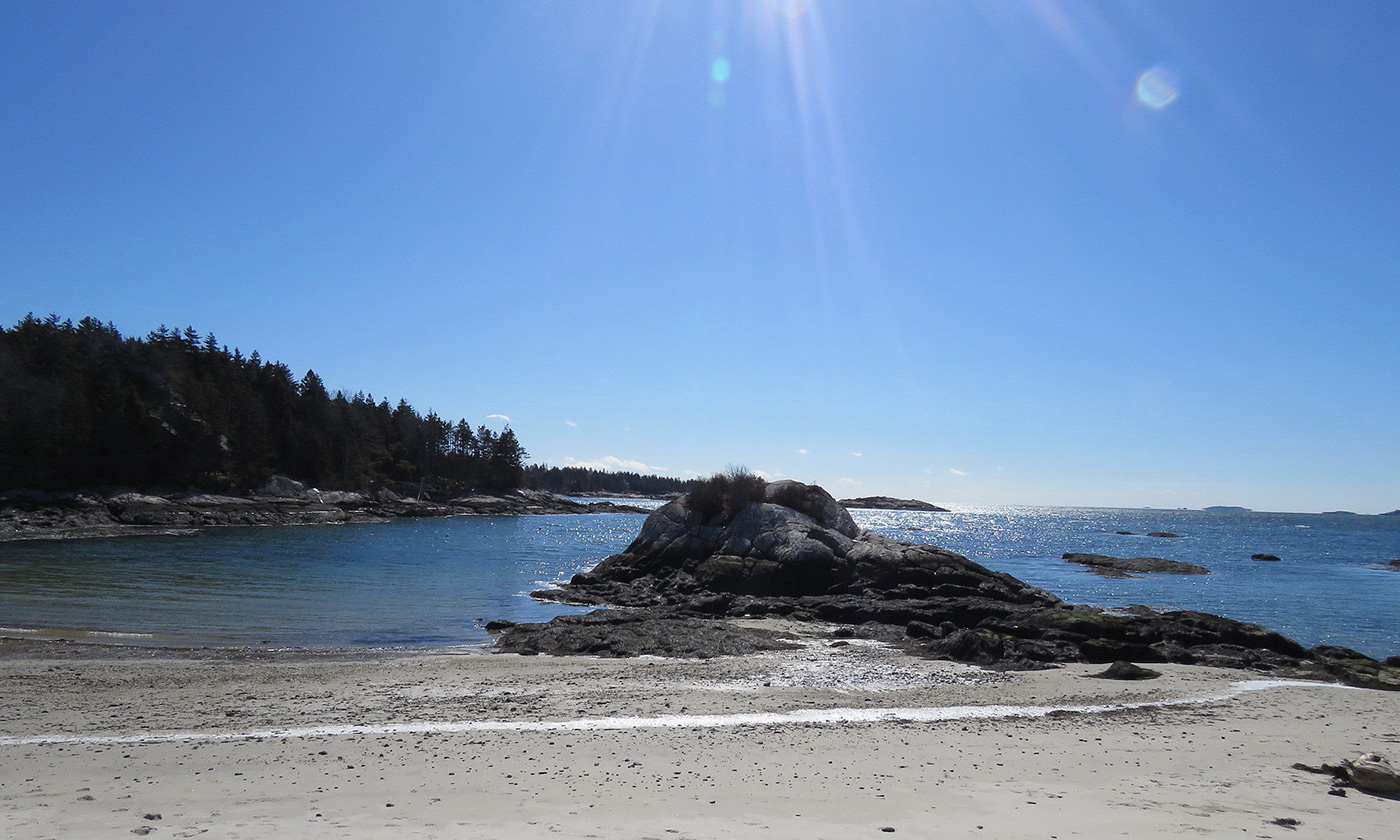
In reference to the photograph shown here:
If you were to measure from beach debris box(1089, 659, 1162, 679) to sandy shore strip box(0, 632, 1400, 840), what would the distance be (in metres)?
0.44

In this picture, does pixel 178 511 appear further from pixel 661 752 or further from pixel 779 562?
pixel 661 752

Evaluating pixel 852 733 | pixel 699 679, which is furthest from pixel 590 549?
pixel 852 733

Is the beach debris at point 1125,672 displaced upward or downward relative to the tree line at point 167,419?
downward

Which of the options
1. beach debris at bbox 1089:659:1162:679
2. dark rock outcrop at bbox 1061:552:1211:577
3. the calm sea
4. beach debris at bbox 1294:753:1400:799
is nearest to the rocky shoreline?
the calm sea

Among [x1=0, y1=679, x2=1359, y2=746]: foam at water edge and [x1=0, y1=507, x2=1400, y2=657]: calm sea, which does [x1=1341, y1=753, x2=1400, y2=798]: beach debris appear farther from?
[x1=0, y1=507, x2=1400, y2=657]: calm sea

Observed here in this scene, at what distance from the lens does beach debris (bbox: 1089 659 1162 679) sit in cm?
1590

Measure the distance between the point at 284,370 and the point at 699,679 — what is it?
10064 cm

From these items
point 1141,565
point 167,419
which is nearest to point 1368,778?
point 1141,565

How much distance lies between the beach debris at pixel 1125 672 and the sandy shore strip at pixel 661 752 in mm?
439

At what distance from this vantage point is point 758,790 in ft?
26.7

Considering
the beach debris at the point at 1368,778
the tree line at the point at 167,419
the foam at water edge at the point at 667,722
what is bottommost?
the foam at water edge at the point at 667,722

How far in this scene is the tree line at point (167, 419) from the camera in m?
60.4

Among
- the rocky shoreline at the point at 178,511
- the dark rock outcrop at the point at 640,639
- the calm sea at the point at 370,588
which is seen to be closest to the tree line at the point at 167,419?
the rocky shoreline at the point at 178,511

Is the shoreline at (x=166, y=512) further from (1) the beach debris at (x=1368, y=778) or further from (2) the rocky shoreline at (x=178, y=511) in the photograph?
(1) the beach debris at (x=1368, y=778)
